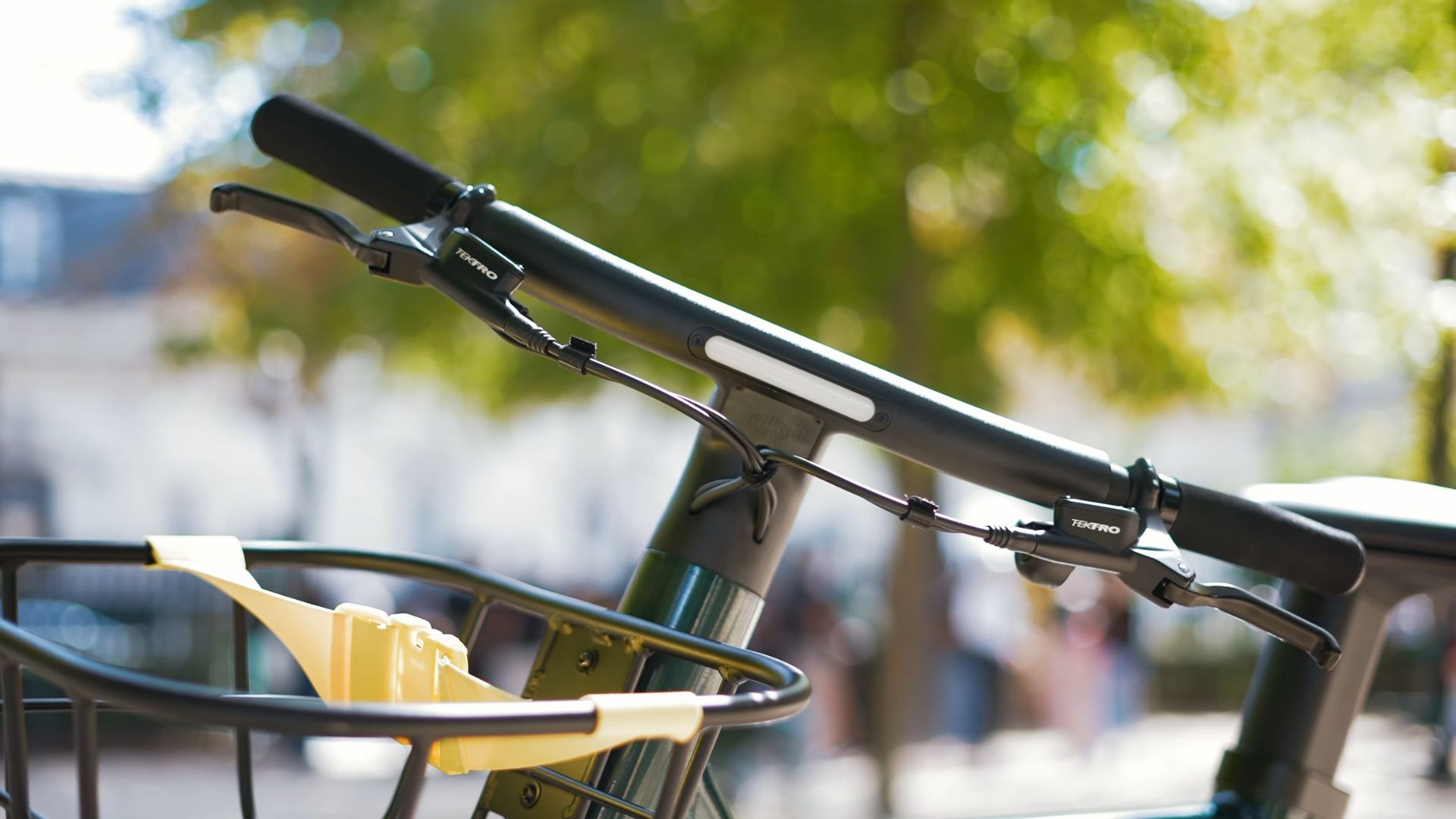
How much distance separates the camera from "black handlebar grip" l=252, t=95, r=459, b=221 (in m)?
1.14

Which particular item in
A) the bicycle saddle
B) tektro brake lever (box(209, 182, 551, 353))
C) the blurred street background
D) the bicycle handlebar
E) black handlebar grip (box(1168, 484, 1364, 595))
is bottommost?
tektro brake lever (box(209, 182, 551, 353))

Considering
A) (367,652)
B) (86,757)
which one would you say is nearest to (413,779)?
(86,757)

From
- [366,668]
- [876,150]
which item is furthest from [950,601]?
[366,668]

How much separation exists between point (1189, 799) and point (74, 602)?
981 cm

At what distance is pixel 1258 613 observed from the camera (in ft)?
3.51

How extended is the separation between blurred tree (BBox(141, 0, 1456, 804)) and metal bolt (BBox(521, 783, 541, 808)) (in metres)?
4.75

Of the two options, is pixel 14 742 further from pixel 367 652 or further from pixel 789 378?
pixel 789 378

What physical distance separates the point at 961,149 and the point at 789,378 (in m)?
5.22

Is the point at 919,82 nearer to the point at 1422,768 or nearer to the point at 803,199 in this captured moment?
the point at 803,199

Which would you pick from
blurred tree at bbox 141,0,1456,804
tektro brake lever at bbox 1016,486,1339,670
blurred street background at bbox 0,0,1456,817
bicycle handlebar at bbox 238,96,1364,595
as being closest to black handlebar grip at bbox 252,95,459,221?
bicycle handlebar at bbox 238,96,1364,595

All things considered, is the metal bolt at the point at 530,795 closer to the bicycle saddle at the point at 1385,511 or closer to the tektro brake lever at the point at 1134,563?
the tektro brake lever at the point at 1134,563

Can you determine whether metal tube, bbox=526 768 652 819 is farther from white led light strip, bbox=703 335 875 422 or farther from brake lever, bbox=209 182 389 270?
brake lever, bbox=209 182 389 270

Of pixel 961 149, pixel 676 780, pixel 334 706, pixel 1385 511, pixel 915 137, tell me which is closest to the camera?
pixel 334 706

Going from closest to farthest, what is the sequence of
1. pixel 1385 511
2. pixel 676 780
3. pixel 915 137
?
pixel 676 780, pixel 1385 511, pixel 915 137
